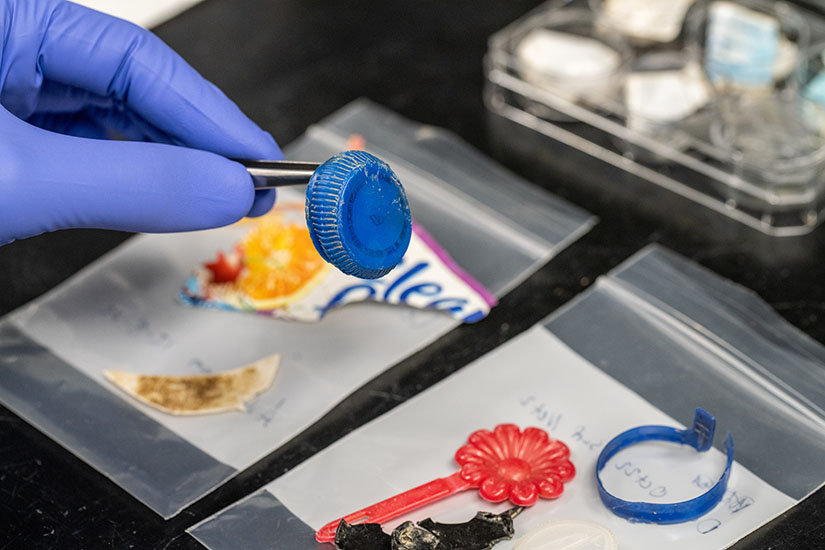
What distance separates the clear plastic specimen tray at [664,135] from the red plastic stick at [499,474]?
40cm

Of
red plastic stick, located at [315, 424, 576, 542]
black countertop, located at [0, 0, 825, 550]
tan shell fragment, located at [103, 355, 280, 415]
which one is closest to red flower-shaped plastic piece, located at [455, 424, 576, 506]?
red plastic stick, located at [315, 424, 576, 542]

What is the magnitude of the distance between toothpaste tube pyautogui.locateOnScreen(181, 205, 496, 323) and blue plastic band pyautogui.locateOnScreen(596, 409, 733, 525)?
0.22m

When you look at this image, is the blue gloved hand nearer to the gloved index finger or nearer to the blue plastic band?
the gloved index finger

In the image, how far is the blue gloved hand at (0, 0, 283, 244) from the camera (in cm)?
81

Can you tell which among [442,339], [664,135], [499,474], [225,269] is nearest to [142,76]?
[225,269]

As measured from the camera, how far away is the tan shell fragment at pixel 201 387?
0.96m

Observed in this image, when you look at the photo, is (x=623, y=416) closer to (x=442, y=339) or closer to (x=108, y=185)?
(x=442, y=339)

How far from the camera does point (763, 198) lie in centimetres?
110

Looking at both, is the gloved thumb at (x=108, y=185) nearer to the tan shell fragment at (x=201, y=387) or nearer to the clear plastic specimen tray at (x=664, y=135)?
the tan shell fragment at (x=201, y=387)

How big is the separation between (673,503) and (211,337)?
1.59 ft

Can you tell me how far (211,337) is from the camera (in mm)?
1044

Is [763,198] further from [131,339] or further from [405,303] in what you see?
[131,339]

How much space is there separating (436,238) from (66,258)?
1.37ft

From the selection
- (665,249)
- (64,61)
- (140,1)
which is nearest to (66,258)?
(64,61)
